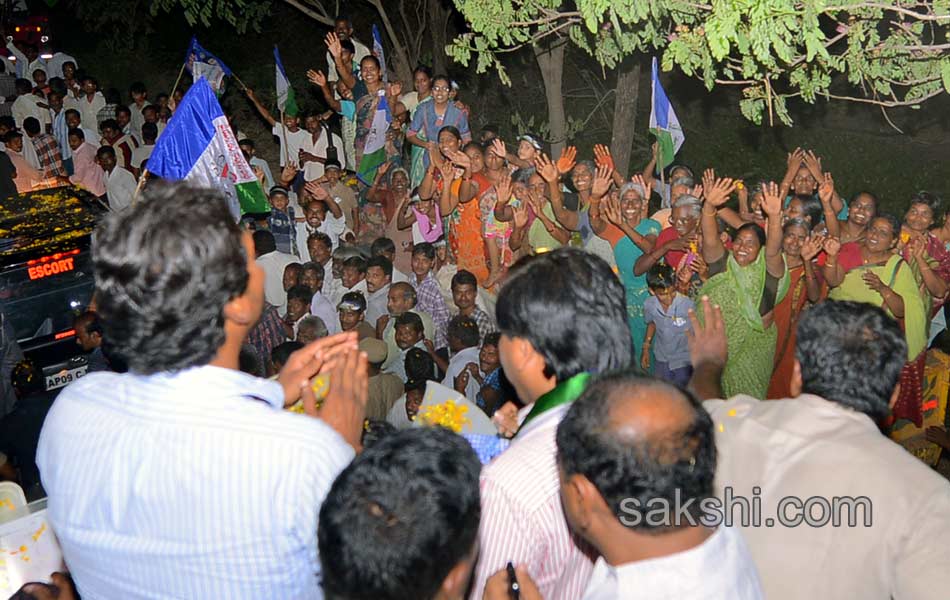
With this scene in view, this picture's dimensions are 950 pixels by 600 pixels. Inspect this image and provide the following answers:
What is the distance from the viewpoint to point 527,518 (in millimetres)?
2180

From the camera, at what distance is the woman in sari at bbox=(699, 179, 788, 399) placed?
225 inches

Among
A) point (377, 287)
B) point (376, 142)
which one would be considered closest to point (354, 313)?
point (377, 287)

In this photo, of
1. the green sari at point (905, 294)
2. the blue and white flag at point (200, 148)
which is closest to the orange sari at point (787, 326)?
the green sari at point (905, 294)

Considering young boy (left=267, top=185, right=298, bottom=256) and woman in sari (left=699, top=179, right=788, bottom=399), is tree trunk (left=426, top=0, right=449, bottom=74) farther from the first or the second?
woman in sari (left=699, top=179, right=788, bottom=399)

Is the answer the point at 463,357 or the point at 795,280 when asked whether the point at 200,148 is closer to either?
the point at 463,357

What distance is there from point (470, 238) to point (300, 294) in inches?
54.9

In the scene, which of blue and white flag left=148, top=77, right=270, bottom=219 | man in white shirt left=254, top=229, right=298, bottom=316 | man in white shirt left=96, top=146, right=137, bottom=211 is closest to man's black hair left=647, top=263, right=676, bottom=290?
man in white shirt left=254, top=229, right=298, bottom=316

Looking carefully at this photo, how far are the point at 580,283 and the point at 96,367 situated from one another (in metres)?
4.35

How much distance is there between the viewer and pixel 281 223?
8.34 meters

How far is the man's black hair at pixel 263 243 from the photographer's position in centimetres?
728

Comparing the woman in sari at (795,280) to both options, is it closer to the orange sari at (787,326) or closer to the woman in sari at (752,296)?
the orange sari at (787,326)

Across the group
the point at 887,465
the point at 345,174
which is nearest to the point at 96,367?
the point at 345,174

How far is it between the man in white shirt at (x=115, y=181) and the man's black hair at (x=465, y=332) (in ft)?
20.4

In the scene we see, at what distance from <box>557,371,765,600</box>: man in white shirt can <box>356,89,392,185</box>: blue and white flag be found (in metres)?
7.41
